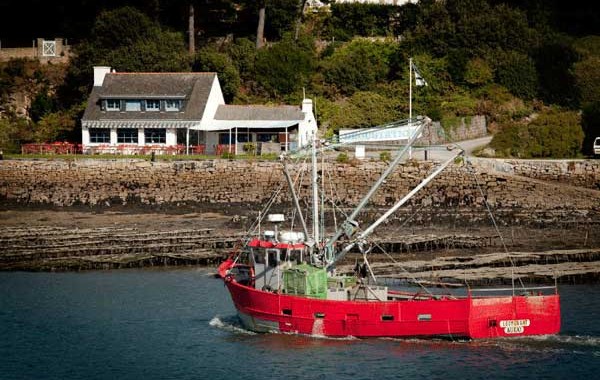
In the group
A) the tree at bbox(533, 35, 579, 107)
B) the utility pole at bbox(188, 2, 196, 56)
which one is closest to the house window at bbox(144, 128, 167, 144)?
the utility pole at bbox(188, 2, 196, 56)

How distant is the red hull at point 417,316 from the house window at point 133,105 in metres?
40.1

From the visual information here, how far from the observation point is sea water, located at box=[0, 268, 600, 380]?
120ft

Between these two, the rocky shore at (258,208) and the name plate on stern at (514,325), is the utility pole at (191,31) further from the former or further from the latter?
the name plate on stern at (514,325)

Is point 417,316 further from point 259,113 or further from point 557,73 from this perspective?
point 557,73

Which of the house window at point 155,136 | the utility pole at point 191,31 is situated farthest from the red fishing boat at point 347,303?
the utility pole at point 191,31

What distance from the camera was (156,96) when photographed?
257 feet

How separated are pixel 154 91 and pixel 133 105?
1684 mm

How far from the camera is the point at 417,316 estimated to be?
127 ft

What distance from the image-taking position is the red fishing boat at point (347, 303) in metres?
38.1

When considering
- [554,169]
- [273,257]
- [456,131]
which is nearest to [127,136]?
[456,131]

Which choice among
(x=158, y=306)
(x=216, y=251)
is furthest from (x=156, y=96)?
(x=158, y=306)

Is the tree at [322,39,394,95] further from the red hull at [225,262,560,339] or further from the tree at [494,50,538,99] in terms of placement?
the red hull at [225,262,560,339]

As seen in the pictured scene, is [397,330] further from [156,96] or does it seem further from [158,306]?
[156,96]

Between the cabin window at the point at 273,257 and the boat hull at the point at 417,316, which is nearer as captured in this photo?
the boat hull at the point at 417,316
